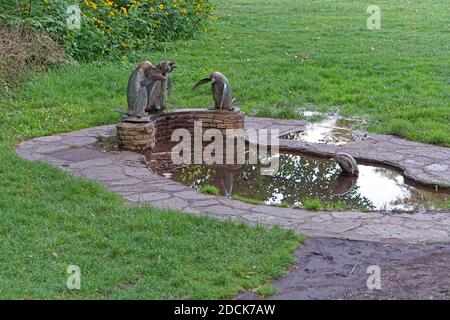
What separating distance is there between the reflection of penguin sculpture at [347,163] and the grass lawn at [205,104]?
179cm

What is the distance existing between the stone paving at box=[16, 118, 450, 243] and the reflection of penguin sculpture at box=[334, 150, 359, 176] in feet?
1.80

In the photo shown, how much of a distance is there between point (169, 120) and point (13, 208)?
3809 mm

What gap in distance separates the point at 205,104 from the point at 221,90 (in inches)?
51.2

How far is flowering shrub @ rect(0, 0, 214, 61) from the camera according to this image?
13.8 m

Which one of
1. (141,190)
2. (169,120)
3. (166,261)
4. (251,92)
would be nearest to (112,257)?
(166,261)

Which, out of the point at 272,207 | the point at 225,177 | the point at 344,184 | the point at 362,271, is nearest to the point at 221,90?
the point at 225,177

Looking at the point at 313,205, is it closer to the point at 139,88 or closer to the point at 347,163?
the point at 347,163

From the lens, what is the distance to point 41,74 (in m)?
12.8

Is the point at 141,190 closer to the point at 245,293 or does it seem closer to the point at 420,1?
the point at 245,293

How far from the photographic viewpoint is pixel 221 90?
1055cm

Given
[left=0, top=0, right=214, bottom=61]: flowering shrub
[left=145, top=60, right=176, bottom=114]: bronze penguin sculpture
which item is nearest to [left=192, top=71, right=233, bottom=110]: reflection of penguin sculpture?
[left=145, top=60, right=176, bottom=114]: bronze penguin sculpture

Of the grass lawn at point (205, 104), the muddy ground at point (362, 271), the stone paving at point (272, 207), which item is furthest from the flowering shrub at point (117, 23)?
the muddy ground at point (362, 271)

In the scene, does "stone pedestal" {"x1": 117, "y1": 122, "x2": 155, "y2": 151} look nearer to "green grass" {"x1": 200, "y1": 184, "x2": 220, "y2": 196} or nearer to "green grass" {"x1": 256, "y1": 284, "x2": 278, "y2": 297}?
"green grass" {"x1": 200, "y1": 184, "x2": 220, "y2": 196}
